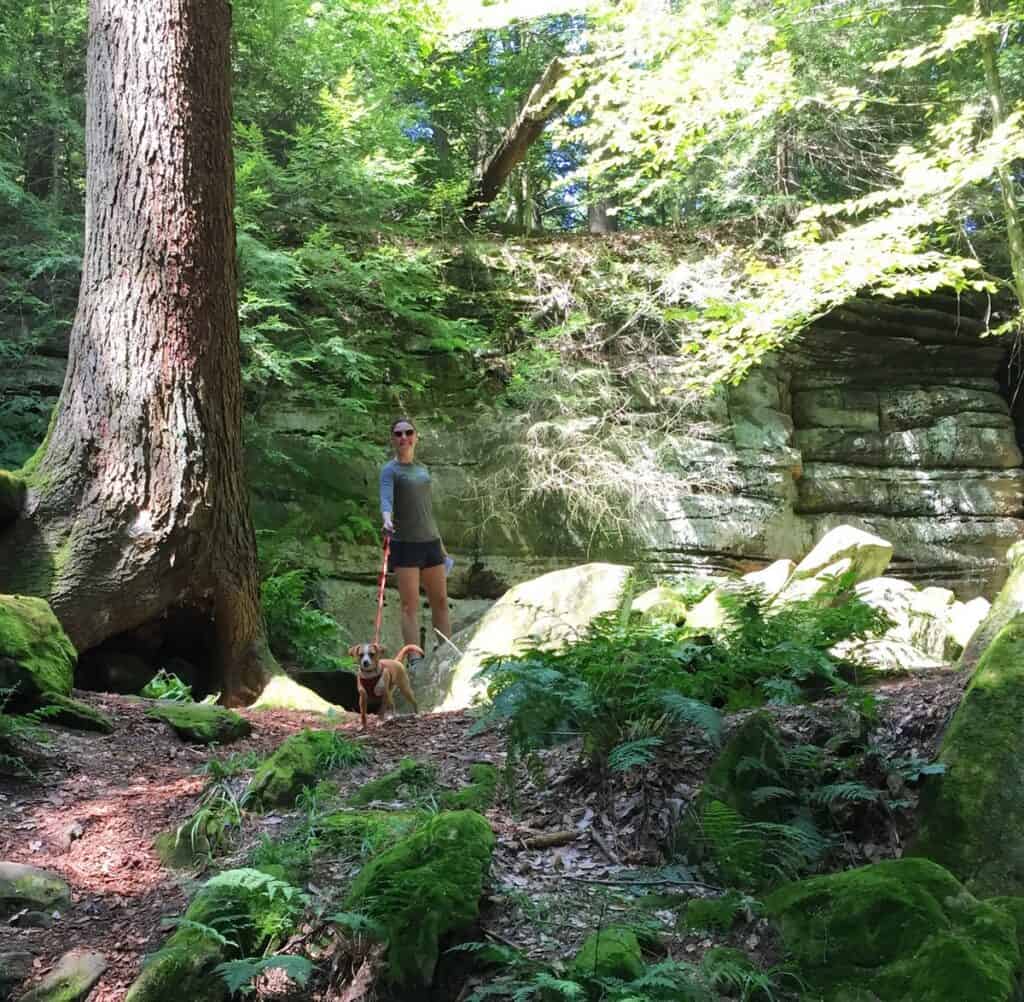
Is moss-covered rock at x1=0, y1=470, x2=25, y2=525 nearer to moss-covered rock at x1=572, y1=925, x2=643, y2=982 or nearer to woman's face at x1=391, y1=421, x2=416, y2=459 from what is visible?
woman's face at x1=391, y1=421, x2=416, y2=459

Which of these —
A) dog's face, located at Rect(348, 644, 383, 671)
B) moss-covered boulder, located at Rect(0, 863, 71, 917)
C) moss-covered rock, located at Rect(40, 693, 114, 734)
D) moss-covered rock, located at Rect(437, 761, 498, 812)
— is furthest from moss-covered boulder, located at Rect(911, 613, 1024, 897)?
moss-covered rock, located at Rect(40, 693, 114, 734)

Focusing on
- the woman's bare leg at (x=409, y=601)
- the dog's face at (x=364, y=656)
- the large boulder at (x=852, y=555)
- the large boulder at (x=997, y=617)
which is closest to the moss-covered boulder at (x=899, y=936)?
the large boulder at (x=997, y=617)

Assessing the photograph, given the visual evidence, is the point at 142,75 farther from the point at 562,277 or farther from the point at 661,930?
the point at 562,277

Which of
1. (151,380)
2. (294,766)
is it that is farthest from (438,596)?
(294,766)

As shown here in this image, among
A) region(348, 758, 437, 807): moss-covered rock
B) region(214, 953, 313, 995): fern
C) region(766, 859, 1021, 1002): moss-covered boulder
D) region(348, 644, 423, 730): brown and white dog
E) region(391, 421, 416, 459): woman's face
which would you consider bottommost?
region(348, 644, 423, 730): brown and white dog

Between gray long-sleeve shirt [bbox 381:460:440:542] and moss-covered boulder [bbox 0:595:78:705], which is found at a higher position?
gray long-sleeve shirt [bbox 381:460:440:542]

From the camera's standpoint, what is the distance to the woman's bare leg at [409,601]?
7.84 m

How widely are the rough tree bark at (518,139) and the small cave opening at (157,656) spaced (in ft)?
27.5

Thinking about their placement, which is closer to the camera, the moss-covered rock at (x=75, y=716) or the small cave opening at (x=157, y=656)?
the moss-covered rock at (x=75, y=716)

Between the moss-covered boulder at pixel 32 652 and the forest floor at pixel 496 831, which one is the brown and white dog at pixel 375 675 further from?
the moss-covered boulder at pixel 32 652

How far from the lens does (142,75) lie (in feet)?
20.1

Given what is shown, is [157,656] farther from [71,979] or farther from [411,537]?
[71,979]

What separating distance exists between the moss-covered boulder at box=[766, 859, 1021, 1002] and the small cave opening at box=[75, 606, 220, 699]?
195 inches

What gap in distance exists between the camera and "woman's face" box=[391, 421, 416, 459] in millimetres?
7594
